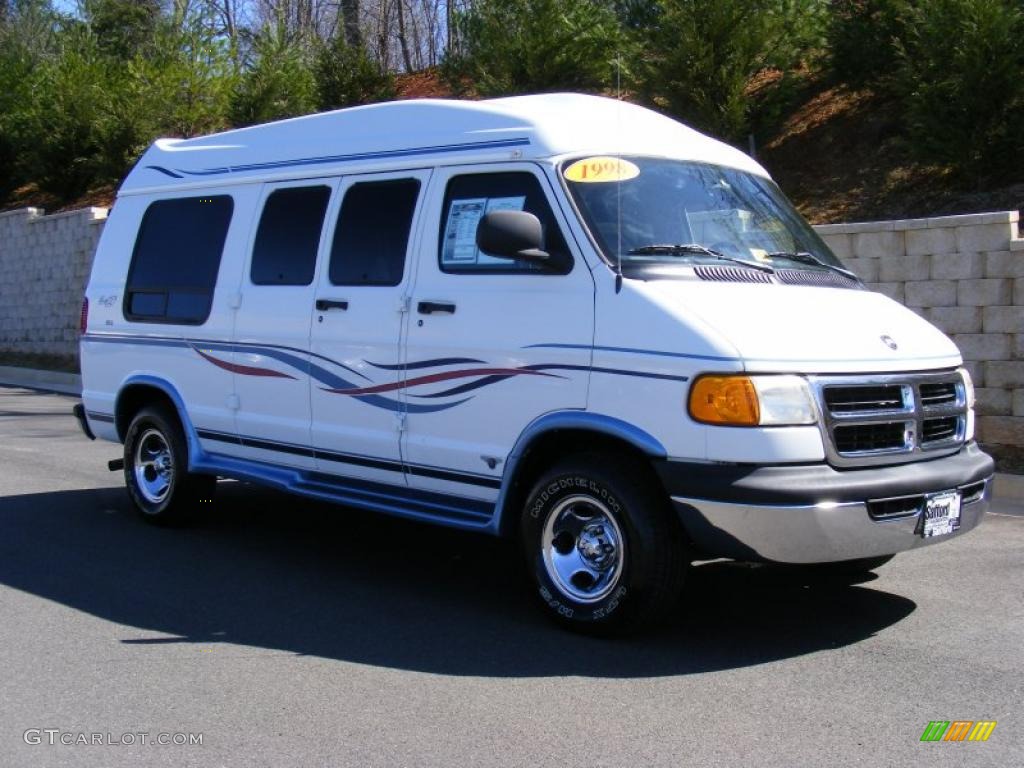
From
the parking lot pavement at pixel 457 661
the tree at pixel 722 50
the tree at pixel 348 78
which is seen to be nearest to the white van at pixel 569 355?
the parking lot pavement at pixel 457 661

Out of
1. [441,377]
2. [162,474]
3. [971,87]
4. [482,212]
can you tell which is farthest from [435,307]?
[971,87]

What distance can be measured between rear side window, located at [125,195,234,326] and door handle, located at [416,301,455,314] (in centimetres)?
210

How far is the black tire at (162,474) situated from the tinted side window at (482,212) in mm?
2855

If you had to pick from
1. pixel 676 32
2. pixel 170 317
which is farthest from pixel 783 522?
pixel 676 32

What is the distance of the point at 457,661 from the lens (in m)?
5.45

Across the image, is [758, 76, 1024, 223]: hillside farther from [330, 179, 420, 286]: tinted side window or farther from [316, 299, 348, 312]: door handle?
[316, 299, 348, 312]: door handle

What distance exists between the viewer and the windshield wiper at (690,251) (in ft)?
18.9

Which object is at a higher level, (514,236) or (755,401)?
(514,236)

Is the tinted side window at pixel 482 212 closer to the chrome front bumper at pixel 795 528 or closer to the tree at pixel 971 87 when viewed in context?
the chrome front bumper at pixel 795 528

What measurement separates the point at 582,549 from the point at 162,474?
392 centimetres

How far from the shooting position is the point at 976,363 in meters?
10.4

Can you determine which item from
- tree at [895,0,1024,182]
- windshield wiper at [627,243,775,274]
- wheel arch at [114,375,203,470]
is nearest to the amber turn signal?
windshield wiper at [627,243,775,274]

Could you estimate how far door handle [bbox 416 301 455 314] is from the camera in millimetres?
6203

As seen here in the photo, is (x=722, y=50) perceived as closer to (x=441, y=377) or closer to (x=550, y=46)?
(x=550, y=46)
